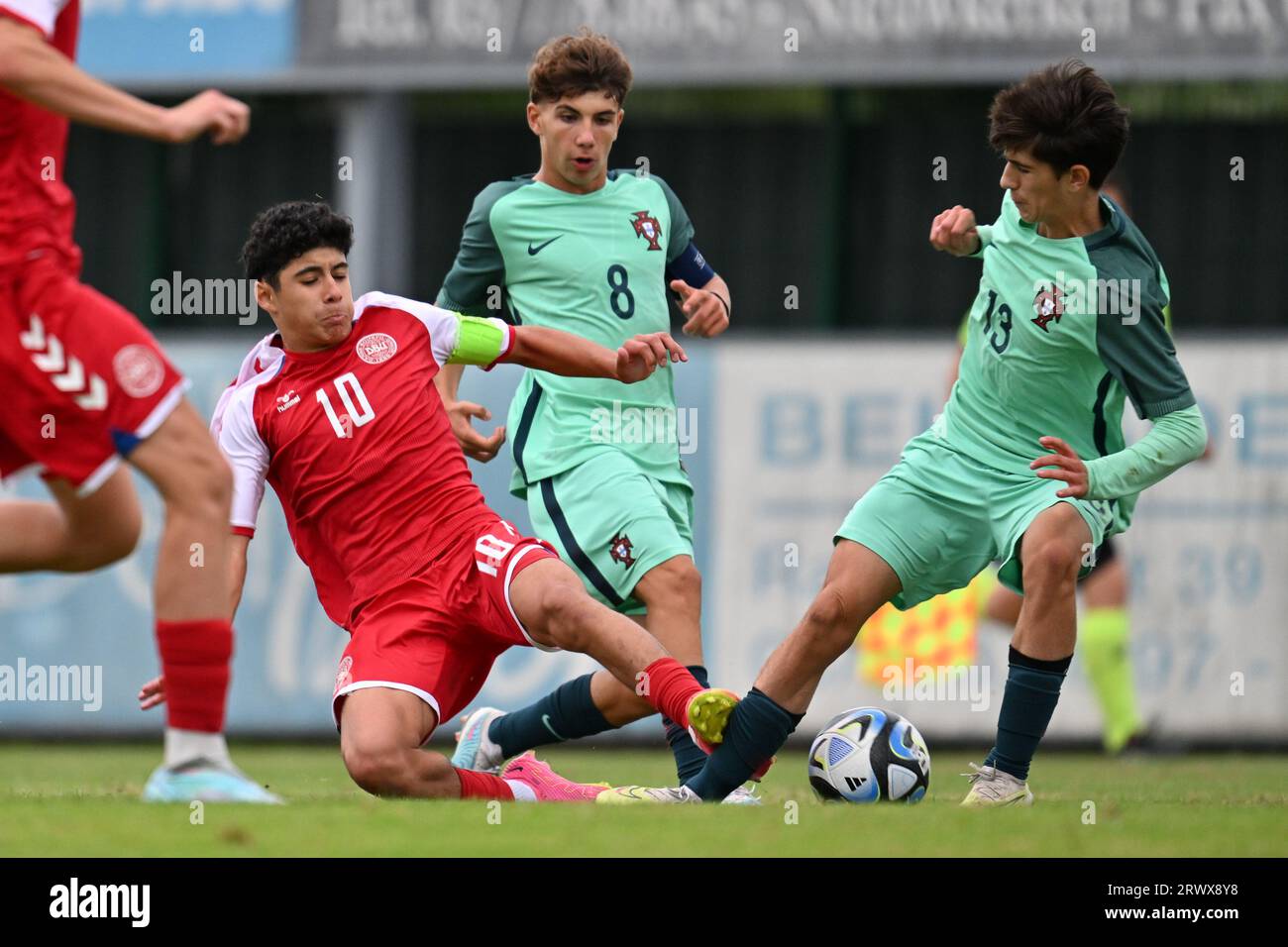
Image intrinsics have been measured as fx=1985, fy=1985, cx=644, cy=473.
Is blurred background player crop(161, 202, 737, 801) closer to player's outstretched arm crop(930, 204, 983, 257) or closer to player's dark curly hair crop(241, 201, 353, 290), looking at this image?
player's dark curly hair crop(241, 201, 353, 290)

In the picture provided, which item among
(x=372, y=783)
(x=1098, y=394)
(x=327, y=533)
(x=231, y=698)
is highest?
(x=1098, y=394)

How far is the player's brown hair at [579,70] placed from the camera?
6.66 m

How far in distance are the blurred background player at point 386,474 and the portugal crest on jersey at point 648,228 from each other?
0.94 m

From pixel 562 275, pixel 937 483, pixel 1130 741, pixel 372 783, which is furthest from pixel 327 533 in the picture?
pixel 1130 741

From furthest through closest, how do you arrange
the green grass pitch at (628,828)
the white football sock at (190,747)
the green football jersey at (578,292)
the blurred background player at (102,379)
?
the green football jersey at (578,292) → the white football sock at (190,747) → the blurred background player at (102,379) → the green grass pitch at (628,828)

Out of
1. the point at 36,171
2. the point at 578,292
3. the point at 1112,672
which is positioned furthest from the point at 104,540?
the point at 1112,672

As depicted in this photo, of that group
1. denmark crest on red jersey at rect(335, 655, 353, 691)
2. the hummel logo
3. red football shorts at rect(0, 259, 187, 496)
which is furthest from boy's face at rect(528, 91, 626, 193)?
the hummel logo

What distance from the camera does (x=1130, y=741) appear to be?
10062 mm

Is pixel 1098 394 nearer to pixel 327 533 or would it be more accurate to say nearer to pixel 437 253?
pixel 327 533

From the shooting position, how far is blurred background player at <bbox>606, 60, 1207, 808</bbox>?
5.93 meters

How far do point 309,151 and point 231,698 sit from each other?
153 inches

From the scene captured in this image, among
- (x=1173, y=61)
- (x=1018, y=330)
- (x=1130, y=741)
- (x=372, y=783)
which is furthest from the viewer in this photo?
(x=1173, y=61)

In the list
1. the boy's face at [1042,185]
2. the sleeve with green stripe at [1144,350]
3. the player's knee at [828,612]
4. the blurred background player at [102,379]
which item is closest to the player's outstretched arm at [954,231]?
the boy's face at [1042,185]

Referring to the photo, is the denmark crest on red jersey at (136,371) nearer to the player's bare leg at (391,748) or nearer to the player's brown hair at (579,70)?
the player's bare leg at (391,748)
